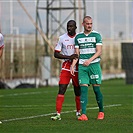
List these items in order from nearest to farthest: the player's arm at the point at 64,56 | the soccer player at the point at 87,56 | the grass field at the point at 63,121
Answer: the grass field at the point at 63,121
the soccer player at the point at 87,56
the player's arm at the point at 64,56

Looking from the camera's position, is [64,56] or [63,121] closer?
[63,121]

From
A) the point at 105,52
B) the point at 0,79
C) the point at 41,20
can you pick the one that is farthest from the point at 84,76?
the point at 105,52

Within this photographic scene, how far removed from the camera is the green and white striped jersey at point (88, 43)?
41.1 ft

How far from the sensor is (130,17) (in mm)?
46344

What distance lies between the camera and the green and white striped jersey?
41.1 feet

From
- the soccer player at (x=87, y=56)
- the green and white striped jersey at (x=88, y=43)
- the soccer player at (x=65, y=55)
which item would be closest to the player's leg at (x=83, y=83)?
the soccer player at (x=87, y=56)

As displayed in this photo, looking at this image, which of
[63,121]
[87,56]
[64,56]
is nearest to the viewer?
[63,121]

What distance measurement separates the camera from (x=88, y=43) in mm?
12555

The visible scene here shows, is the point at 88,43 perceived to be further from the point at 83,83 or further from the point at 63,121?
the point at 63,121

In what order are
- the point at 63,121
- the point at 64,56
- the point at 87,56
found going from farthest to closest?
the point at 64,56 < the point at 87,56 < the point at 63,121

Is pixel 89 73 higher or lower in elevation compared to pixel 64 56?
lower

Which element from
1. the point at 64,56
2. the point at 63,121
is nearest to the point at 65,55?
the point at 64,56

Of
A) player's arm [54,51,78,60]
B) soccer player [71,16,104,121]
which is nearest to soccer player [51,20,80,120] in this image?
player's arm [54,51,78,60]

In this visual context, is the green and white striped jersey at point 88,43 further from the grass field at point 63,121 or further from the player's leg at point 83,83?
the grass field at point 63,121
